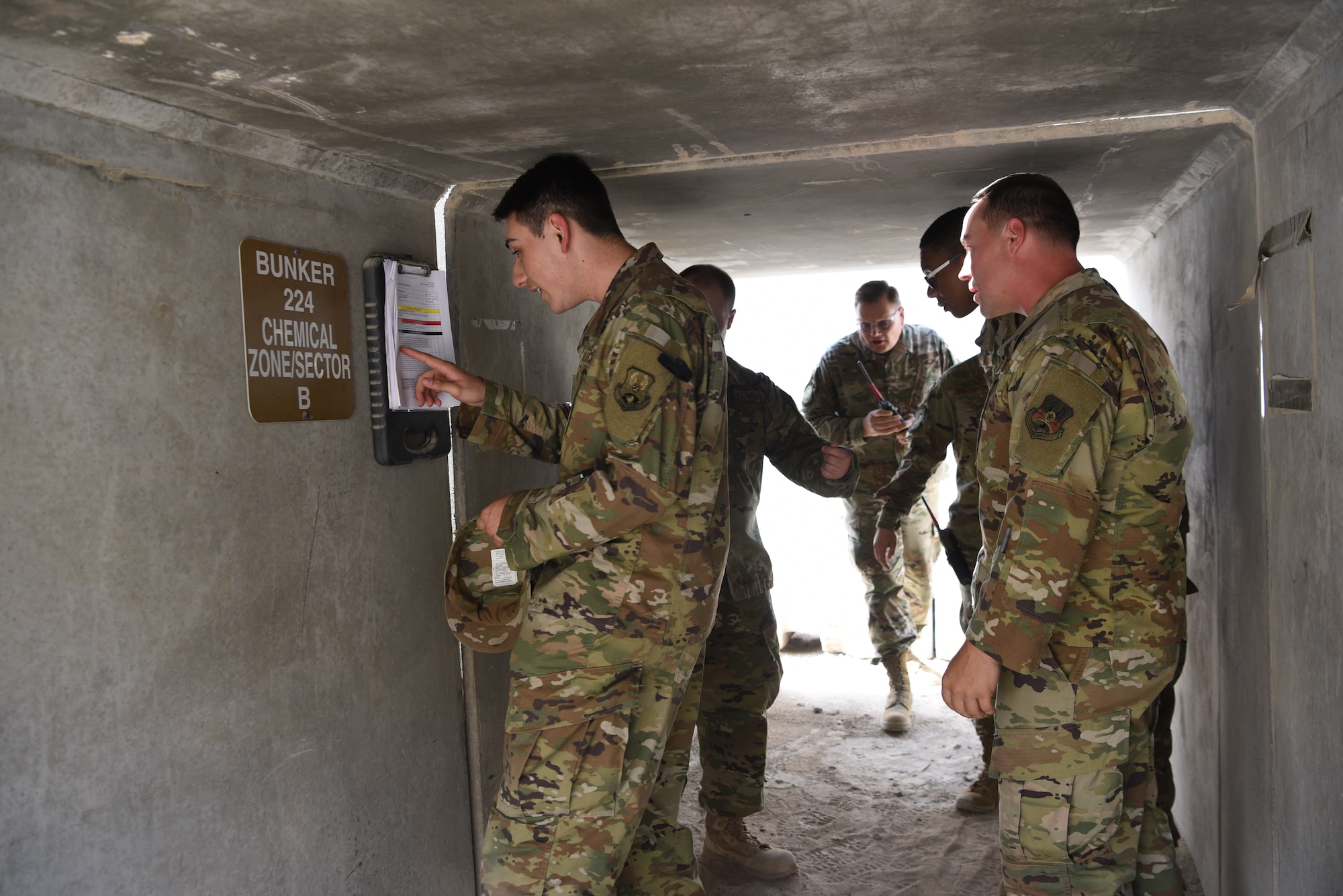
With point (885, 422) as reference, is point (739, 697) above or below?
below

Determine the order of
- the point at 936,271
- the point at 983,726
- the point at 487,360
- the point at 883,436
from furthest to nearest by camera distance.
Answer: the point at 883,436
the point at 983,726
the point at 936,271
the point at 487,360

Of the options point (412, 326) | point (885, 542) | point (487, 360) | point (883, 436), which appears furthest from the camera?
point (883, 436)

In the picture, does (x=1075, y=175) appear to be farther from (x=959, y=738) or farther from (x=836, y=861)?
(x=959, y=738)

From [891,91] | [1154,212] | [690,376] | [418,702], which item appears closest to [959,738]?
[1154,212]

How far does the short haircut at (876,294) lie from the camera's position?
4594 mm

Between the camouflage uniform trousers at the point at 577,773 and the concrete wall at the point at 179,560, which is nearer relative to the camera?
the concrete wall at the point at 179,560

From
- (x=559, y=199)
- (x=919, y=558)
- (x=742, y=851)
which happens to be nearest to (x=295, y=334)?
(x=559, y=199)

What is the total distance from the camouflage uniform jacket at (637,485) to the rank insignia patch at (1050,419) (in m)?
0.70

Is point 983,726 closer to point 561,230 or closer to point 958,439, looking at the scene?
point 958,439

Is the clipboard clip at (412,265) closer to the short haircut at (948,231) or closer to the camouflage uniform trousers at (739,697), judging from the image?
the camouflage uniform trousers at (739,697)

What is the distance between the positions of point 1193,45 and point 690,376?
3.70ft

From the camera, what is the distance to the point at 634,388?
1.98 meters

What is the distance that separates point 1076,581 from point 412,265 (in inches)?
71.6

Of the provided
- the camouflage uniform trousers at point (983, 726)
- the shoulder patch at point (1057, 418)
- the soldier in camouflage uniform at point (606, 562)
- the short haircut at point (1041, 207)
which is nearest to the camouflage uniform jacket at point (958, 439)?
the camouflage uniform trousers at point (983, 726)
